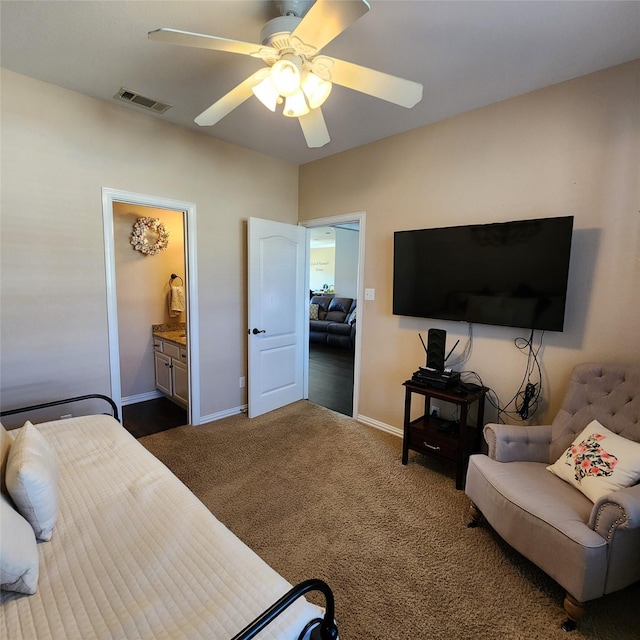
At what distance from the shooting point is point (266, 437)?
10.3 feet

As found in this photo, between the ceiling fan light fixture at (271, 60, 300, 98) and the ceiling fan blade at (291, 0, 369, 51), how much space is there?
0.11 metres

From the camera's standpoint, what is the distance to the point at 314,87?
5.14ft

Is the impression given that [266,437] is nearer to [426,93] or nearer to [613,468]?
[613,468]

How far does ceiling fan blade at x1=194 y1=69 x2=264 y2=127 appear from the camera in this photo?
1649mm

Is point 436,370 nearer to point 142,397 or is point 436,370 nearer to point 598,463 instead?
point 598,463

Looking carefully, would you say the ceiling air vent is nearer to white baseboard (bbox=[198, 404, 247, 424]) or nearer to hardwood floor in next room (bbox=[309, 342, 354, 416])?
A: white baseboard (bbox=[198, 404, 247, 424])

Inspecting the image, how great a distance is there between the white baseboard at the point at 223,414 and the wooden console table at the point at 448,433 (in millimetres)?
1809

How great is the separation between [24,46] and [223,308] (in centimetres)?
221

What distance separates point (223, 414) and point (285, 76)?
303 cm

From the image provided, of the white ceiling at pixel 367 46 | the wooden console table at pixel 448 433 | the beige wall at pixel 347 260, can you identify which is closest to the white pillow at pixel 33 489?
the white ceiling at pixel 367 46

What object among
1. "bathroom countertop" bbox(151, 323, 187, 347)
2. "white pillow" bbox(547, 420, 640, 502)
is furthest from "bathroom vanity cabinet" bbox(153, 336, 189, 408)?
"white pillow" bbox(547, 420, 640, 502)

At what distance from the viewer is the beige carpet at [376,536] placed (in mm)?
1487

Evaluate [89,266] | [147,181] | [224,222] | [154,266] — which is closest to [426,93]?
[224,222]

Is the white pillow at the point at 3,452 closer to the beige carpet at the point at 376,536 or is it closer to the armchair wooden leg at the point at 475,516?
the beige carpet at the point at 376,536
